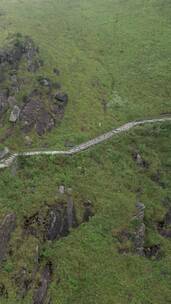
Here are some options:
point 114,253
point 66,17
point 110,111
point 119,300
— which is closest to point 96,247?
point 114,253

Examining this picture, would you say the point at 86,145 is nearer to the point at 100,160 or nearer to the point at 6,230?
the point at 100,160

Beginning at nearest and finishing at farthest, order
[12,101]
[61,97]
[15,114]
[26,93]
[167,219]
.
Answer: [167,219], [15,114], [12,101], [26,93], [61,97]

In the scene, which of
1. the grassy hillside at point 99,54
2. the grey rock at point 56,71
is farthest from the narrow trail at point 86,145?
the grey rock at point 56,71

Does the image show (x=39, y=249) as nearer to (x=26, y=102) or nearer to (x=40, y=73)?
(x=26, y=102)

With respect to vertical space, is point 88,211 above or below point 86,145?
below

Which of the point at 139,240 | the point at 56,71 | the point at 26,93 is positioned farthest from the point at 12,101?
the point at 139,240

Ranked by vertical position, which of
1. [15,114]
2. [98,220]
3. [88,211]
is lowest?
[98,220]

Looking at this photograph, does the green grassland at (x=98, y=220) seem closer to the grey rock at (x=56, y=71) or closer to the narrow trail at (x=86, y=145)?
the narrow trail at (x=86, y=145)

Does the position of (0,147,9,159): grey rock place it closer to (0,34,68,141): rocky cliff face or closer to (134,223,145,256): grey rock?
(0,34,68,141): rocky cliff face
